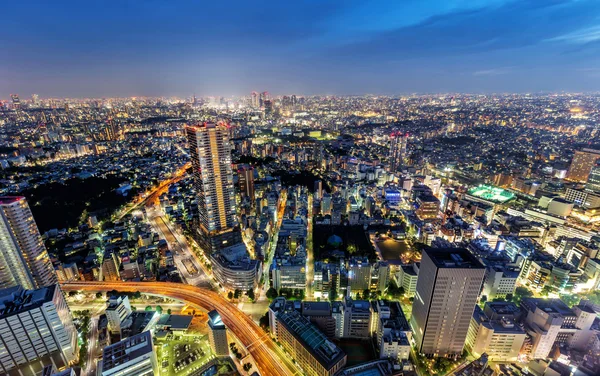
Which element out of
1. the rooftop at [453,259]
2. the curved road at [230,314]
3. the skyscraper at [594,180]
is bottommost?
the curved road at [230,314]

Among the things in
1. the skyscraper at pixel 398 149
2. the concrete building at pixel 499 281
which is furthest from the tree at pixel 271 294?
the skyscraper at pixel 398 149

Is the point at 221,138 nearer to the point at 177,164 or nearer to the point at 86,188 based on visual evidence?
the point at 86,188

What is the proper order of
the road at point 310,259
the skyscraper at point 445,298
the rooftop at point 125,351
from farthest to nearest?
1. the road at point 310,259
2. the skyscraper at point 445,298
3. the rooftop at point 125,351

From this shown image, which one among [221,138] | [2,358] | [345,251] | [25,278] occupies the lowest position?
[345,251]

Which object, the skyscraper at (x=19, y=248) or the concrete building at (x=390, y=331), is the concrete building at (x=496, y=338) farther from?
the skyscraper at (x=19, y=248)

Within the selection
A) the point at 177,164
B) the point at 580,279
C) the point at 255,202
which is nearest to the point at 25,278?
the point at 255,202

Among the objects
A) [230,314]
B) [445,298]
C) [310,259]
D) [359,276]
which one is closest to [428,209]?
[310,259]
